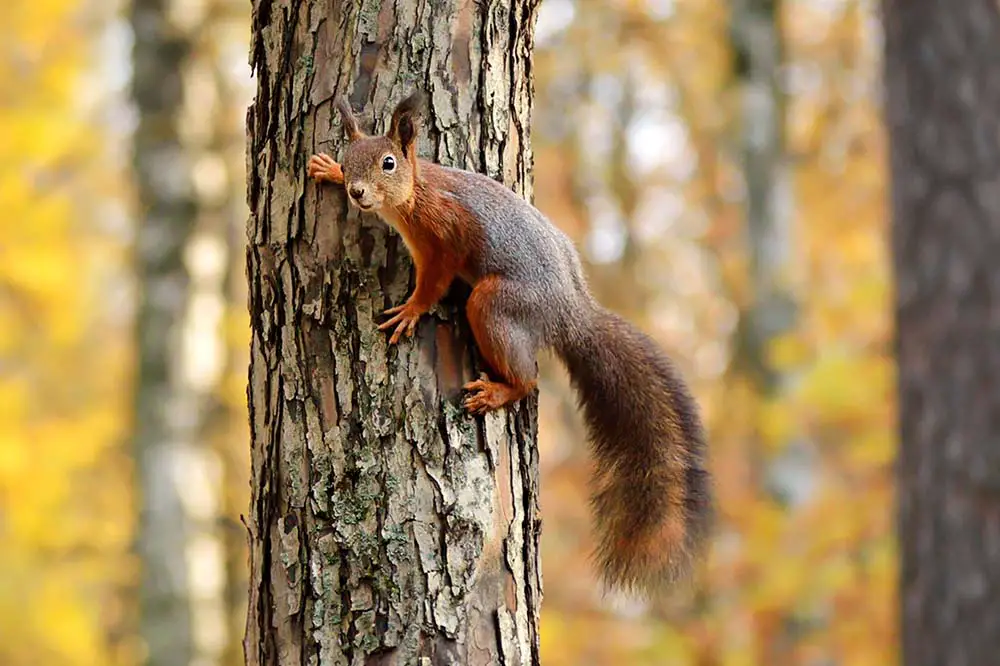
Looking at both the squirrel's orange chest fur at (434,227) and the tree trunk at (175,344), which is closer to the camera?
the squirrel's orange chest fur at (434,227)

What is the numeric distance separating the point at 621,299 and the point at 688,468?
675 centimetres

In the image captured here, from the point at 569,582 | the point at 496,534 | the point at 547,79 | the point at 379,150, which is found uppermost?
the point at 547,79

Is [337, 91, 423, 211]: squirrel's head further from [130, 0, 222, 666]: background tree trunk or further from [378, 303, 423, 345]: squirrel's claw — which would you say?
[130, 0, 222, 666]: background tree trunk

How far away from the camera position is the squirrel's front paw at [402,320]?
7.29 ft

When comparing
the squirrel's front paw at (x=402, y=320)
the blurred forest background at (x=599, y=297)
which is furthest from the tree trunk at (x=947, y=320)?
the squirrel's front paw at (x=402, y=320)

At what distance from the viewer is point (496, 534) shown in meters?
2.27

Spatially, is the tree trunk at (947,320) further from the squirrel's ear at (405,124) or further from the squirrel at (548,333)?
the squirrel's ear at (405,124)

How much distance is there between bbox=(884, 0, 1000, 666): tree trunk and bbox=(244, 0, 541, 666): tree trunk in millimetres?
2645

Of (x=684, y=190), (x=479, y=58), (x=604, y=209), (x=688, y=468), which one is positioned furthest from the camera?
(x=684, y=190)

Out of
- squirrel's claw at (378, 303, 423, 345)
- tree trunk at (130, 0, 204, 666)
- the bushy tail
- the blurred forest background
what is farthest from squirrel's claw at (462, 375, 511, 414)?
tree trunk at (130, 0, 204, 666)

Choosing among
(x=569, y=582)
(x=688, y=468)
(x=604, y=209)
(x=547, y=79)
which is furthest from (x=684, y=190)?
(x=688, y=468)

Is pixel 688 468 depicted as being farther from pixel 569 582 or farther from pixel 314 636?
pixel 569 582

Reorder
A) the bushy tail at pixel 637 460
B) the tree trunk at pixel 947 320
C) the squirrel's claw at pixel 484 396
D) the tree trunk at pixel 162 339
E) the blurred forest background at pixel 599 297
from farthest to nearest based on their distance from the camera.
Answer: the blurred forest background at pixel 599 297
the tree trunk at pixel 162 339
the tree trunk at pixel 947 320
the bushy tail at pixel 637 460
the squirrel's claw at pixel 484 396

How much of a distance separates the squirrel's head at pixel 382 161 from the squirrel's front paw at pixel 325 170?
5 centimetres
